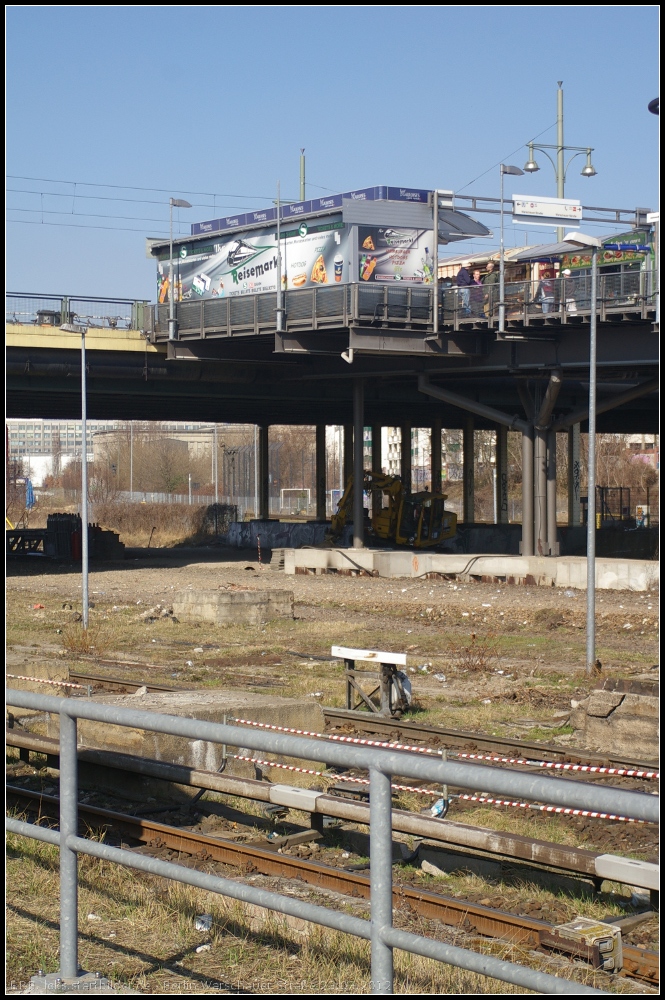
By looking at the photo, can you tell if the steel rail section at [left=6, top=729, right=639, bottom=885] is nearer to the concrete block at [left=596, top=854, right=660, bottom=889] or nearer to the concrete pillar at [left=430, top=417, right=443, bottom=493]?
the concrete block at [left=596, top=854, right=660, bottom=889]

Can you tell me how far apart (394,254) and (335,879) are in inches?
1419

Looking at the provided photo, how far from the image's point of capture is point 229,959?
6156 mm

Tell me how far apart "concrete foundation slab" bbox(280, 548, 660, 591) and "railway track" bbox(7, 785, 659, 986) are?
29.1m

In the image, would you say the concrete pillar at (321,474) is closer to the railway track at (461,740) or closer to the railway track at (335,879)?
the railway track at (461,740)

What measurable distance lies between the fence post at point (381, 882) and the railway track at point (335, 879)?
3.03 metres

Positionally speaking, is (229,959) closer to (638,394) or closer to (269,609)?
(269,609)

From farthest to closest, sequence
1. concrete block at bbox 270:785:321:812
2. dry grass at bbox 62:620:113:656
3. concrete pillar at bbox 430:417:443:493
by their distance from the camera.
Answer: concrete pillar at bbox 430:417:443:493
dry grass at bbox 62:620:113:656
concrete block at bbox 270:785:321:812

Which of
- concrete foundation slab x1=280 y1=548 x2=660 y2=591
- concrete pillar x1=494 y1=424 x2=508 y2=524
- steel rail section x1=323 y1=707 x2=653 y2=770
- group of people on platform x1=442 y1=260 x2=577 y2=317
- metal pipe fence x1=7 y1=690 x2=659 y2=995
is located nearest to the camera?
metal pipe fence x1=7 y1=690 x2=659 y2=995

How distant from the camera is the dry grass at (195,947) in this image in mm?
5738

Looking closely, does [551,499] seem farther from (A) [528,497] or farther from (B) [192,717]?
(B) [192,717]

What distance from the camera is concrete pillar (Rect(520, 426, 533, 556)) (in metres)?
44.3

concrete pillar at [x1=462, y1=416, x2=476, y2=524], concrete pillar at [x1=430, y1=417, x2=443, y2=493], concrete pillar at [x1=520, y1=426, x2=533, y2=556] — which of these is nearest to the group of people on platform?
concrete pillar at [x1=520, y1=426, x2=533, y2=556]

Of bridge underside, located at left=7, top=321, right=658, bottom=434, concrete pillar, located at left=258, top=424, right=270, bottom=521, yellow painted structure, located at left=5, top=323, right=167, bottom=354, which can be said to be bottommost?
concrete pillar, located at left=258, top=424, right=270, bottom=521

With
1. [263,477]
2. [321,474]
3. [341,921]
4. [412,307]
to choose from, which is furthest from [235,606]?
[321,474]
